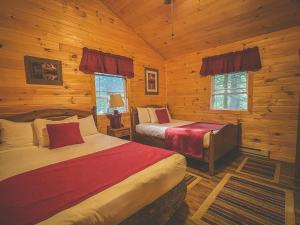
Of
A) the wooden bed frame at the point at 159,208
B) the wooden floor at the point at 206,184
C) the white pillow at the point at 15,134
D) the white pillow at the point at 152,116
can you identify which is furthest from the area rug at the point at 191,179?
the white pillow at the point at 15,134

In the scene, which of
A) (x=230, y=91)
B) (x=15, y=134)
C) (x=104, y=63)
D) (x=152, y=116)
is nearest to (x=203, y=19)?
(x=230, y=91)

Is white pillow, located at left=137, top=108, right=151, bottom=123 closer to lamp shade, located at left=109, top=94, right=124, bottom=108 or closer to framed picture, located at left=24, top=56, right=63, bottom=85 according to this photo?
lamp shade, located at left=109, top=94, right=124, bottom=108

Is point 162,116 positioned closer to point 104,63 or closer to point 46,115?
point 104,63

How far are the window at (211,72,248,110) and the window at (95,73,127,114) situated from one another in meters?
2.15

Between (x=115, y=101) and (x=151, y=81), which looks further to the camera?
(x=151, y=81)

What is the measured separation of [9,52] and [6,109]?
0.79 metres

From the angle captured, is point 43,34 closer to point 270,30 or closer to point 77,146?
point 77,146

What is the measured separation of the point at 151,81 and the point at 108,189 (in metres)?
3.49

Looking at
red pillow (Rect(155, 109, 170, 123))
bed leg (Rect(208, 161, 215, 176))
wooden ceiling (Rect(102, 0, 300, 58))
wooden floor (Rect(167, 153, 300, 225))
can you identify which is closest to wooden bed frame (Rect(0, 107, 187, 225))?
wooden floor (Rect(167, 153, 300, 225))

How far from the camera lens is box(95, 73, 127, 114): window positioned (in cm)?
334

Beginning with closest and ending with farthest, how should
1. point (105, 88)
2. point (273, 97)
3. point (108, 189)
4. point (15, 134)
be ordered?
point (108, 189), point (15, 134), point (273, 97), point (105, 88)

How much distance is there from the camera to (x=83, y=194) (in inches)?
41.0

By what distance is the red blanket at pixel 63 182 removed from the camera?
35.4 inches

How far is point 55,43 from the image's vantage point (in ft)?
8.75
